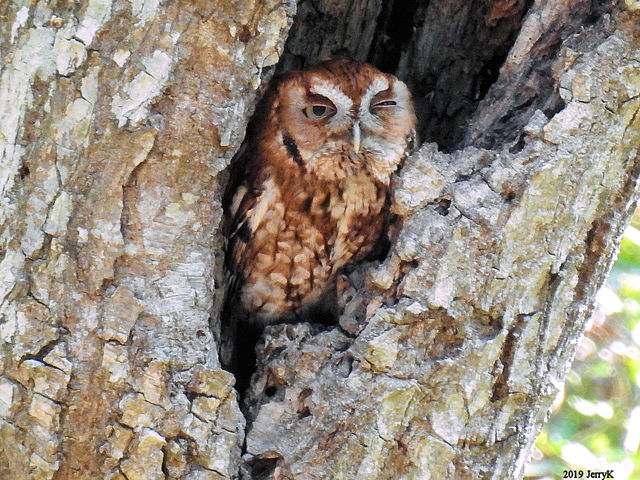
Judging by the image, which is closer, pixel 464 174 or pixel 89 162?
pixel 89 162

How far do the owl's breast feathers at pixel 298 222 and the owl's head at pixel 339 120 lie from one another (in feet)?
0.12

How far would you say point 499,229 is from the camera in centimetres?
182

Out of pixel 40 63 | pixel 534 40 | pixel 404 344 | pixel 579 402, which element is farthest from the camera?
pixel 579 402

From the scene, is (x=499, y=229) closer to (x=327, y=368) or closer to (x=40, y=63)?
(x=327, y=368)

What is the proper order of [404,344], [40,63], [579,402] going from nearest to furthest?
1. [40,63]
2. [404,344]
3. [579,402]

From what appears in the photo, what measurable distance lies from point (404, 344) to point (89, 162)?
0.79 metres

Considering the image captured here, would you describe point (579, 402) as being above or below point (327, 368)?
below

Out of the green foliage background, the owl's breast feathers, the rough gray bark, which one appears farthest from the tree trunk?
the green foliage background

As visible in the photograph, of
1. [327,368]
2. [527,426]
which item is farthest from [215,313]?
[527,426]

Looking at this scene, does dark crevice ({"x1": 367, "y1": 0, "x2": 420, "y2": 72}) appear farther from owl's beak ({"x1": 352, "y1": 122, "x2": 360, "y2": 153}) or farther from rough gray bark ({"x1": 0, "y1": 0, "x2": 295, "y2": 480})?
rough gray bark ({"x1": 0, "y1": 0, "x2": 295, "y2": 480})

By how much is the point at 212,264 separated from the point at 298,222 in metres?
0.55

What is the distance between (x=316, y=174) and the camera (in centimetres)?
231

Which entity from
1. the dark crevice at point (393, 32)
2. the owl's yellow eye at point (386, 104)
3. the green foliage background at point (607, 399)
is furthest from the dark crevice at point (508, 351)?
the green foliage background at point (607, 399)

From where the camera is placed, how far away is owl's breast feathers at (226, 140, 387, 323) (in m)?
2.32
